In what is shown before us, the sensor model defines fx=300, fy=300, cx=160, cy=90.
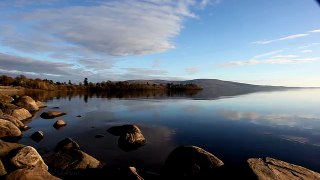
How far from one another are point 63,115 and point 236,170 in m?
31.5

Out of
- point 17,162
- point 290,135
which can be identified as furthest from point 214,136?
point 17,162

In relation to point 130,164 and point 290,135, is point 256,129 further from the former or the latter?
point 130,164

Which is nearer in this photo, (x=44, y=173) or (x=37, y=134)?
(x=44, y=173)

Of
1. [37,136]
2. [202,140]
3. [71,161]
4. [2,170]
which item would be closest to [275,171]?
[71,161]

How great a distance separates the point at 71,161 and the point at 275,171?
10129 millimetres

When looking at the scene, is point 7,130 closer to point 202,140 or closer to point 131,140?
point 131,140

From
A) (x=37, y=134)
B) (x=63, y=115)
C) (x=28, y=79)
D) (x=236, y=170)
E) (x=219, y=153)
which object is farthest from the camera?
(x=28, y=79)

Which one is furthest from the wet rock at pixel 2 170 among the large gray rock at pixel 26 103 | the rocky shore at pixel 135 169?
the large gray rock at pixel 26 103

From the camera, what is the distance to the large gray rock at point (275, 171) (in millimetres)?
12031

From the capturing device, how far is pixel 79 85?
149125 mm

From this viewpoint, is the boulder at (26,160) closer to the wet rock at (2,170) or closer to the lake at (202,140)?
the wet rock at (2,170)

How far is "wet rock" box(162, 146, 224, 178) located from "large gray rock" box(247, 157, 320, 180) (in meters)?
2.10

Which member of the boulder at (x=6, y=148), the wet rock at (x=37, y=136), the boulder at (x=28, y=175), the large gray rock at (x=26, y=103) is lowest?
the wet rock at (x=37, y=136)

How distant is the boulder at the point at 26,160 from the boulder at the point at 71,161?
80 cm
